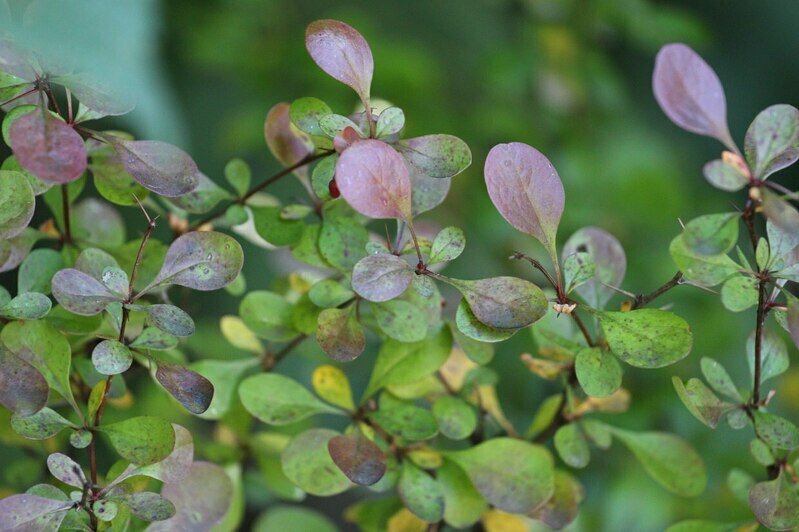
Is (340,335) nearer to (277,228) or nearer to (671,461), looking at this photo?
(277,228)

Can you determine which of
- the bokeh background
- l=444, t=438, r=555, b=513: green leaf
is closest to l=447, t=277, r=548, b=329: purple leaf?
l=444, t=438, r=555, b=513: green leaf

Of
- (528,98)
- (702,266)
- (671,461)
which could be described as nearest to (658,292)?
(702,266)

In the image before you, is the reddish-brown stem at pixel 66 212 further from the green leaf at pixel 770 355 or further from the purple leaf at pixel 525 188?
the green leaf at pixel 770 355

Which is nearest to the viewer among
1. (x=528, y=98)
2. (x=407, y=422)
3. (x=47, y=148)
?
(x=47, y=148)

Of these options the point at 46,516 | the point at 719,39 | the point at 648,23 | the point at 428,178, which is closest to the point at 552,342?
the point at 428,178

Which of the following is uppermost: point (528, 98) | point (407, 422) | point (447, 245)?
point (447, 245)

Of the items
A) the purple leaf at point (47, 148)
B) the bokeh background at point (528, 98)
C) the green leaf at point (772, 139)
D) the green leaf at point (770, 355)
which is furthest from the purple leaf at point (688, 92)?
the bokeh background at point (528, 98)

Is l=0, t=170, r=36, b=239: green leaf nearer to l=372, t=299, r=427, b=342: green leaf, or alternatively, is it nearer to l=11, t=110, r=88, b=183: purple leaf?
l=11, t=110, r=88, b=183: purple leaf
